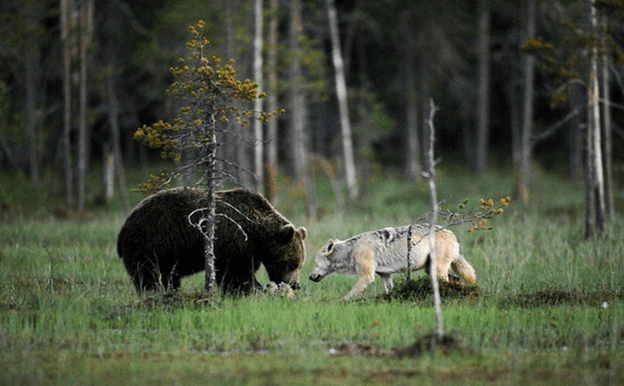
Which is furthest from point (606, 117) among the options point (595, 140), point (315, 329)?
point (315, 329)

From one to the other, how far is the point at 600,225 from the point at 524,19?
14.9 meters

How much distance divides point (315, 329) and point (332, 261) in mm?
2594

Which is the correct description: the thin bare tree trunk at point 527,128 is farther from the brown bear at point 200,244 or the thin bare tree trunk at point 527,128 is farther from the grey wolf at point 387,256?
the brown bear at point 200,244

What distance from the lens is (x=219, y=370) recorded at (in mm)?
6258

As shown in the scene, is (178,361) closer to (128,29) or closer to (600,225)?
(600,225)

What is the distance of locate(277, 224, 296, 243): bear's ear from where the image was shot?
9.89m

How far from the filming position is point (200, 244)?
10.1 meters

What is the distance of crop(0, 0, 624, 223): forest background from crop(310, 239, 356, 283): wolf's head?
2406 millimetres

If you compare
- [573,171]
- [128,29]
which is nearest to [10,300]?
[128,29]

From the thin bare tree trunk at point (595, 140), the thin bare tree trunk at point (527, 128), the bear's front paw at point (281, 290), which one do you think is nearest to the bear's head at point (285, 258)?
the bear's front paw at point (281, 290)

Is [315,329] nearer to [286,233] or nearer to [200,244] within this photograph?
[286,233]

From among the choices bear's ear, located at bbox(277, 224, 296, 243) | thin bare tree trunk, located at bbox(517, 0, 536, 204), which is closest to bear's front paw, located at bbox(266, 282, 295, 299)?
bear's ear, located at bbox(277, 224, 296, 243)

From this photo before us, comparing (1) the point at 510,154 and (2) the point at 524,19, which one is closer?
(2) the point at 524,19

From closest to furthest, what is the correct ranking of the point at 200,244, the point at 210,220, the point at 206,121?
the point at 210,220
the point at 206,121
the point at 200,244
